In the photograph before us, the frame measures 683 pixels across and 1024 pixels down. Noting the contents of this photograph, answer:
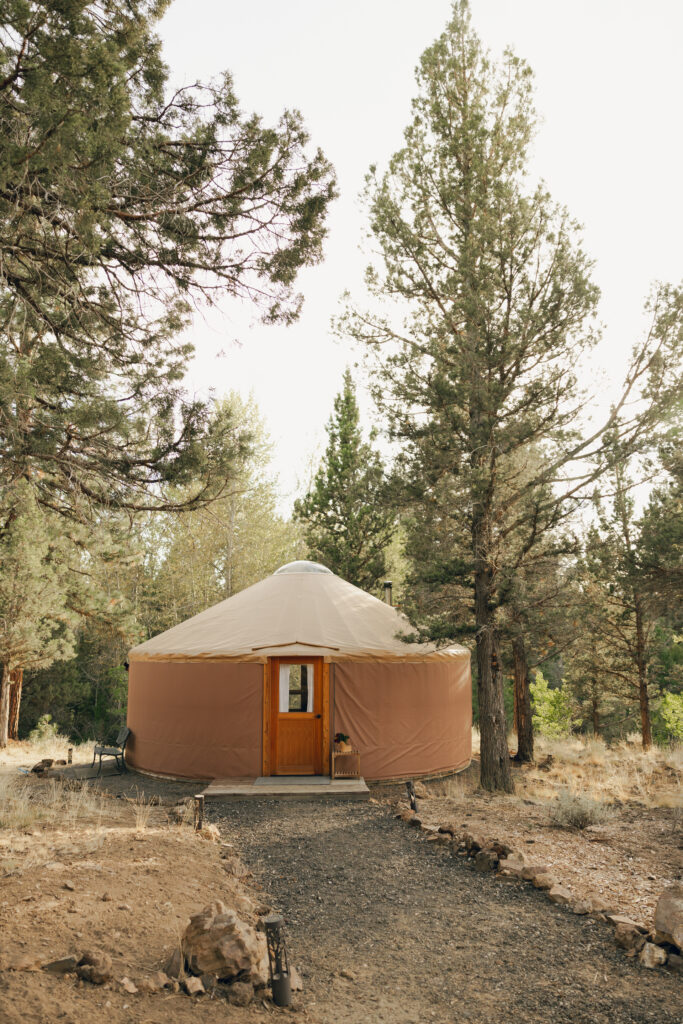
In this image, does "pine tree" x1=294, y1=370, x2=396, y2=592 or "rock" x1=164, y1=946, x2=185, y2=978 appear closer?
"rock" x1=164, y1=946, x2=185, y2=978

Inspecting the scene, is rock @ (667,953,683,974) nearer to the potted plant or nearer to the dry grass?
the dry grass

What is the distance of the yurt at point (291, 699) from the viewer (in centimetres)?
815

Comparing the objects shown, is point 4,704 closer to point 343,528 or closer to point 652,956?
point 343,528

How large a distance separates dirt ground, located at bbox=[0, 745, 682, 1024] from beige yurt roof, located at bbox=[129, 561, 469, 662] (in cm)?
232

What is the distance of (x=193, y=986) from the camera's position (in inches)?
105

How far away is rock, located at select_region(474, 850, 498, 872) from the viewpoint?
15.1ft

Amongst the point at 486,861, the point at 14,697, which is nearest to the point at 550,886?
the point at 486,861

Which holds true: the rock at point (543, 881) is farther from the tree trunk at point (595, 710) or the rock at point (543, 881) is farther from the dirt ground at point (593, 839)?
the tree trunk at point (595, 710)

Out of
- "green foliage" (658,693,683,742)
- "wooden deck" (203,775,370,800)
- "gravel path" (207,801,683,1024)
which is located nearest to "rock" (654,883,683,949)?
"gravel path" (207,801,683,1024)

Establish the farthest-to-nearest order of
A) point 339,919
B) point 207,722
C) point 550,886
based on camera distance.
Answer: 1. point 207,722
2. point 550,886
3. point 339,919

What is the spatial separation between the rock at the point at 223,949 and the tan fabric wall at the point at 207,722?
530 cm

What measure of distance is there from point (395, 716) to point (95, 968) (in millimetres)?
6059

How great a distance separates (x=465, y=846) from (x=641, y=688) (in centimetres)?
895

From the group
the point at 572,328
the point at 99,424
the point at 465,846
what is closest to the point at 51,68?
the point at 99,424
